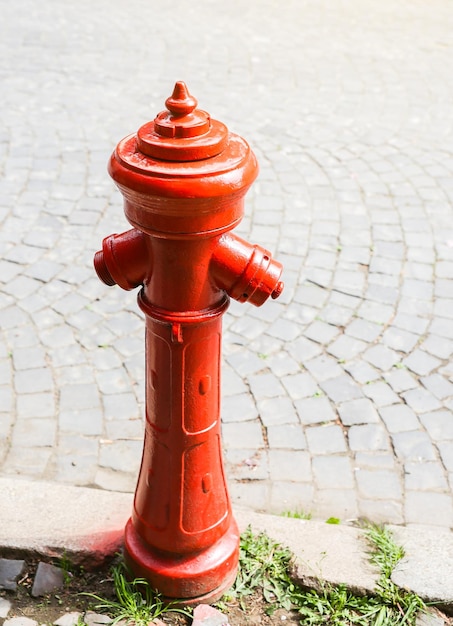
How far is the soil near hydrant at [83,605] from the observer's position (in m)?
2.53

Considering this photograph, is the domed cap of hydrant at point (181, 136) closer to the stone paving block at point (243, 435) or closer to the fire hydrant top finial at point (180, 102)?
the fire hydrant top finial at point (180, 102)

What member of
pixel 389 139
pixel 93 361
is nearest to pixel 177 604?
pixel 93 361

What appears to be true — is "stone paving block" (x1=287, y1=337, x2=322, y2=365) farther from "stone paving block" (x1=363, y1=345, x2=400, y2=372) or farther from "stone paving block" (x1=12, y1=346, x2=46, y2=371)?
"stone paving block" (x1=12, y1=346, x2=46, y2=371)

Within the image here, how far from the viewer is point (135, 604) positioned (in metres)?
2.50

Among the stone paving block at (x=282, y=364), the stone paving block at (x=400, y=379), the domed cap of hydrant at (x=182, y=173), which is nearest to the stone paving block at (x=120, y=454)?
the stone paving block at (x=282, y=364)

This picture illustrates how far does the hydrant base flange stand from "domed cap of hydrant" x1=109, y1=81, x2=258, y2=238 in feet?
3.85

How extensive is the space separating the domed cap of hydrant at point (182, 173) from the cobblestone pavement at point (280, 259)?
163cm

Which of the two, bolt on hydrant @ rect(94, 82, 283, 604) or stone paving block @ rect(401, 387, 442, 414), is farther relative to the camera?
stone paving block @ rect(401, 387, 442, 414)

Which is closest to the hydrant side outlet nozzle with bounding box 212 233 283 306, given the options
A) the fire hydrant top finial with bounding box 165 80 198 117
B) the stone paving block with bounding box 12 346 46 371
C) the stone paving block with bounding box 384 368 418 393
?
the fire hydrant top finial with bounding box 165 80 198 117

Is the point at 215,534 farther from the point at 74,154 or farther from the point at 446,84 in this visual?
the point at 446,84

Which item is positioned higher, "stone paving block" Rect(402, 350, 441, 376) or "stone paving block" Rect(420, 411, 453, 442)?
"stone paving block" Rect(402, 350, 441, 376)

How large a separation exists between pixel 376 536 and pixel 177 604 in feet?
2.59

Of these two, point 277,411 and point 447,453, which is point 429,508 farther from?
point 277,411

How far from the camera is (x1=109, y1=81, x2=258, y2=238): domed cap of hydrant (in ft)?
6.10
